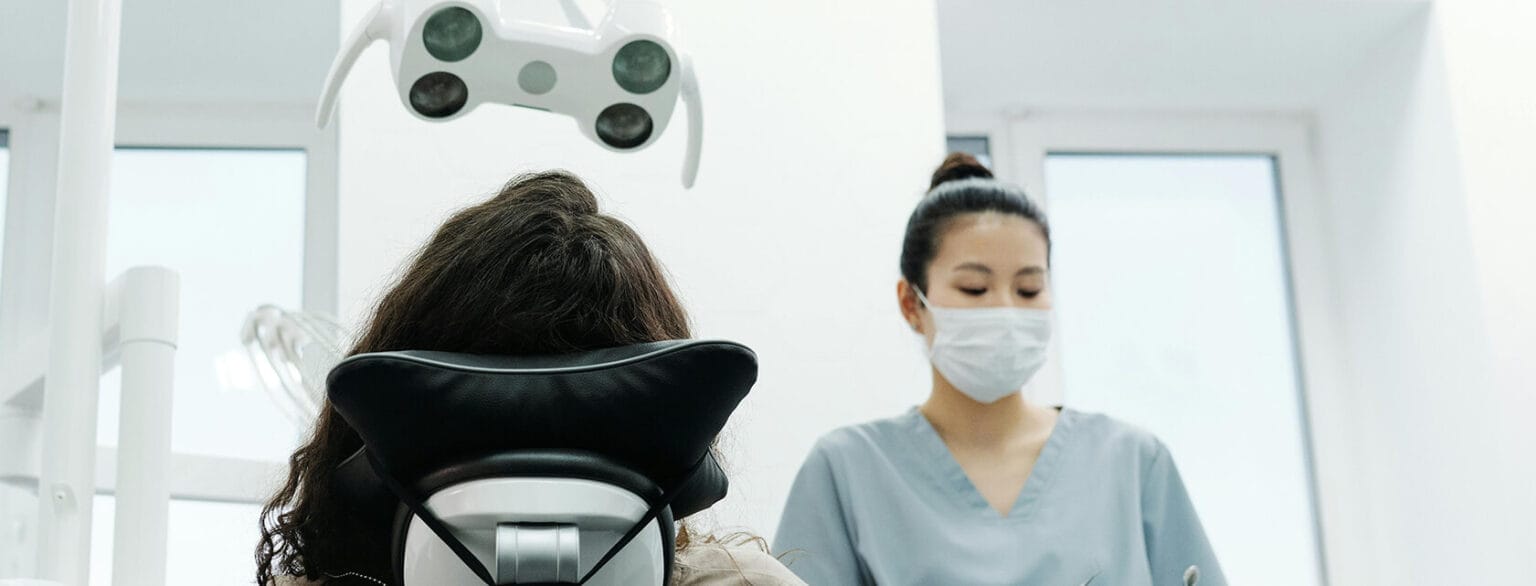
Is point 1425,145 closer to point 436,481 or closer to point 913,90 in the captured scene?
point 913,90

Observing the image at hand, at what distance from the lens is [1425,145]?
2768 millimetres

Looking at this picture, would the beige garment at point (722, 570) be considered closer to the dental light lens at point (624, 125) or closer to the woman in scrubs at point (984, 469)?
the dental light lens at point (624, 125)

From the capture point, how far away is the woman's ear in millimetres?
2199

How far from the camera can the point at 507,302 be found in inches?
35.8

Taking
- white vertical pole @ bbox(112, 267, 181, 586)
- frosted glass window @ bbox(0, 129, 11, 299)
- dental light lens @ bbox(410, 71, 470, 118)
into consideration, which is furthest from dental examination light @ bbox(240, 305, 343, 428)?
frosted glass window @ bbox(0, 129, 11, 299)

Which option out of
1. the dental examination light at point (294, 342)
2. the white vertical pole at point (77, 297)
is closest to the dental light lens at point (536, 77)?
the white vertical pole at point (77, 297)

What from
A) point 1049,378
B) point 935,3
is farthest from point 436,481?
point 1049,378

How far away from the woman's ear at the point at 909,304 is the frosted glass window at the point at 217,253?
1.21 metres

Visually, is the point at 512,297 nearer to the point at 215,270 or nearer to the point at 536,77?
the point at 536,77

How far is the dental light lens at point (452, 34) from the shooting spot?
1345 mm

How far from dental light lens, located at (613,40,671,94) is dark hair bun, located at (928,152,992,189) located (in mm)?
924

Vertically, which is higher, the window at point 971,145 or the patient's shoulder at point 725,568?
the window at point 971,145

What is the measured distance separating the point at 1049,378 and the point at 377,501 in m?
2.19

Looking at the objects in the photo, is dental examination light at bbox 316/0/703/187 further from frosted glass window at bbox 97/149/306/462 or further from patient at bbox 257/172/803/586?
frosted glass window at bbox 97/149/306/462
